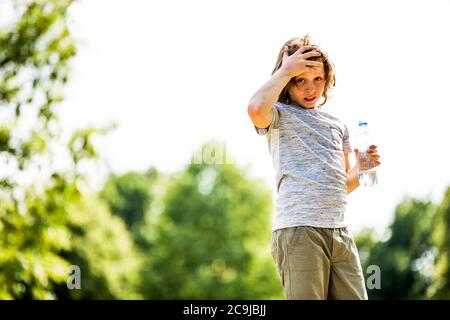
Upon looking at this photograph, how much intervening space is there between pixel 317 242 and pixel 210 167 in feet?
80.5

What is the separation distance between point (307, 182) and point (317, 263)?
0.35m

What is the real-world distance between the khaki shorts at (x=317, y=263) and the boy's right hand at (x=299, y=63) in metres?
0.69

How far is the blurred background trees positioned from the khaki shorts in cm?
668

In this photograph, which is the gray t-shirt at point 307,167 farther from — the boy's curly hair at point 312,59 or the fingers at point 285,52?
the fingers at point 285,52

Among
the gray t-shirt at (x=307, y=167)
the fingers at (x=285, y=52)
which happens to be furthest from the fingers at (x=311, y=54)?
the gray t-shirt at (x=307, y=167)

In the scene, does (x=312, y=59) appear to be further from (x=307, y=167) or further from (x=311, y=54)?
(x=307, y=167)

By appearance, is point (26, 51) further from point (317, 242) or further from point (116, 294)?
point (116, 294)

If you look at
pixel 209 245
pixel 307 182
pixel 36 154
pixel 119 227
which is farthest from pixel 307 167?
pixel 119 227

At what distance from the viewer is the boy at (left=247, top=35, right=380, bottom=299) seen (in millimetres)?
2811

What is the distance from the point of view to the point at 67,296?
2597cm

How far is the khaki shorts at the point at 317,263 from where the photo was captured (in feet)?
9.16

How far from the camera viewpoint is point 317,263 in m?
2.80
